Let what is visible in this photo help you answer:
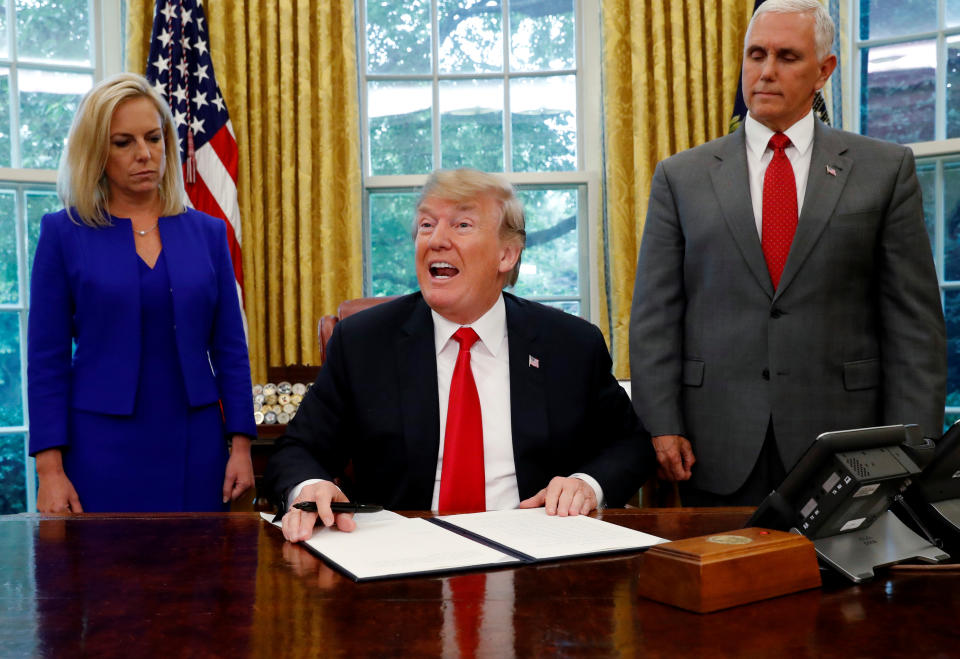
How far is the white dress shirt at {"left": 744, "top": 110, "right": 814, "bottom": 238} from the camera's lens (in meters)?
2.21

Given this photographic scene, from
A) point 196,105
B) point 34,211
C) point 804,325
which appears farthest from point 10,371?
point 804,325

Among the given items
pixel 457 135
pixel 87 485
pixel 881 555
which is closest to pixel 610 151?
pixel 457 135

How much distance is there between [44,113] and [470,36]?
1984mm

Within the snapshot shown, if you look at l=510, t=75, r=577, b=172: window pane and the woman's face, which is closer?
the woman's face

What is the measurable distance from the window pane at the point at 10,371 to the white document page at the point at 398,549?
3.29m

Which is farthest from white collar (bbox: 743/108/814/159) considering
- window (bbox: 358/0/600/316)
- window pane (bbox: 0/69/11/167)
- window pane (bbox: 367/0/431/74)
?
window pane (bbox: 0/69/11/167)

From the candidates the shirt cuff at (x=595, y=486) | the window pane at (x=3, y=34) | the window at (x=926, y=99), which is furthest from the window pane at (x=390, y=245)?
the shirt cuff at (x=595, y=486)

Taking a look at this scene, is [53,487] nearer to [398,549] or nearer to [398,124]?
[398,549]

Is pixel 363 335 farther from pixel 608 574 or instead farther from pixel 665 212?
pixel 608 574

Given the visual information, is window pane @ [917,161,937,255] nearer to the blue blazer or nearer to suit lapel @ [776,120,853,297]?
suit lapel @ [776,120,853,297]

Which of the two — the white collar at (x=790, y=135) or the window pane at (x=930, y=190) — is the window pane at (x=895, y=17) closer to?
the window pane at (x=930, y=190)

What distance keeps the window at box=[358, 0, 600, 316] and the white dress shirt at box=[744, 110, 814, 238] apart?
7.13ft

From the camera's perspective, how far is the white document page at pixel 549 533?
1350 mm

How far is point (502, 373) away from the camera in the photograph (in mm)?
1989
